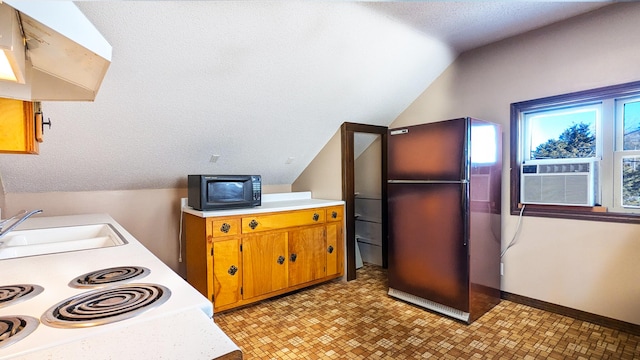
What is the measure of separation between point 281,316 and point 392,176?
156cm

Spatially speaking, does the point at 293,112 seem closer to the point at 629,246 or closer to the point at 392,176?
the point at 392,176

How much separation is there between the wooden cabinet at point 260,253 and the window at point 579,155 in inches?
70.3

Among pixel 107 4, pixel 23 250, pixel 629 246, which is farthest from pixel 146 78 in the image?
pixel 629 246

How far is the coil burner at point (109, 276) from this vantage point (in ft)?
3.19

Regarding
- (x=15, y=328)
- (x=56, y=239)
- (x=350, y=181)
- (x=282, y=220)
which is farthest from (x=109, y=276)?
(x=350, y=181)

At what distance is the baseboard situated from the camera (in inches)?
87.5

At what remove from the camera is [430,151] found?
2.54m

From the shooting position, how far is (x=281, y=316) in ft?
8.43

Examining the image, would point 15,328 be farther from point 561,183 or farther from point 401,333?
point 561,183

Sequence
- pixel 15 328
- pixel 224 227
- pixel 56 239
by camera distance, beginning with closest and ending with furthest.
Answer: pixel 15 328, pixel 56 239, pixel 224 227

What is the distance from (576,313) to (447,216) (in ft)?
4.21

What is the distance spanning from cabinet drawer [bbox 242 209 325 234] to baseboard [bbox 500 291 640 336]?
1.87 metres

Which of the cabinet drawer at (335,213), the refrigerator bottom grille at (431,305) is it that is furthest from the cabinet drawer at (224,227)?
the refrigerator bottom grille at (431,305)

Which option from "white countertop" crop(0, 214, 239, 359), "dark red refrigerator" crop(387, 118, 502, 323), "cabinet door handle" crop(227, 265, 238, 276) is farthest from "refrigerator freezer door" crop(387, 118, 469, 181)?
"white countertop" crop(0, 214, 239, 359)
